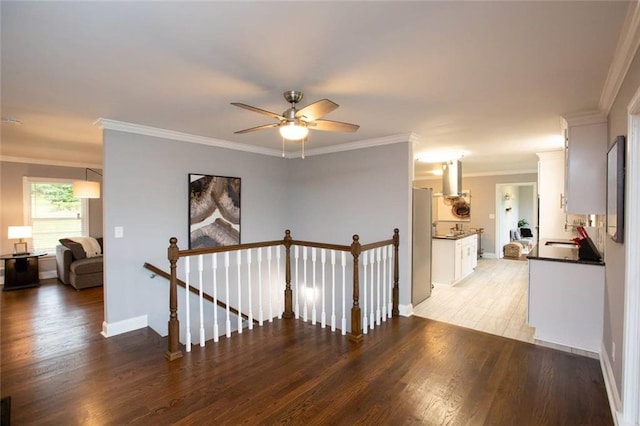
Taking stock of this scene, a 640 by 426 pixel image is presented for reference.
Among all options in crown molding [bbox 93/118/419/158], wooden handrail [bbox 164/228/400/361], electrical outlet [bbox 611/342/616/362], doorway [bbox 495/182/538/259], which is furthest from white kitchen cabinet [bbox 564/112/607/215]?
doorway [bbox 495/182/538/259]

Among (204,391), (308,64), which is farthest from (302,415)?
(308,64)

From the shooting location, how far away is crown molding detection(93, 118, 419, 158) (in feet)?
11.6

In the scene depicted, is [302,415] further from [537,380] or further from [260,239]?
[260,239]

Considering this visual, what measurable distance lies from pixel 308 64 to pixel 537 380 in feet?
10.3

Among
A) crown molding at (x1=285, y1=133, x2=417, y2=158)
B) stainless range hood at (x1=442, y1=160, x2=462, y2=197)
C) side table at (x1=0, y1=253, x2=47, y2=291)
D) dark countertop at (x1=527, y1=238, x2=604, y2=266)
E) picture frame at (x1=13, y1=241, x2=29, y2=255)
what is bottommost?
side table at (x1=0, y1=253, x2=47, y2=291)

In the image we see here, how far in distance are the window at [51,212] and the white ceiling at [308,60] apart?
3675 millimetres

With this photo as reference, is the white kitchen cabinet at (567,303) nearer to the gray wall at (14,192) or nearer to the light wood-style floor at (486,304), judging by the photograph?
the light wood-style floor at (486,304)

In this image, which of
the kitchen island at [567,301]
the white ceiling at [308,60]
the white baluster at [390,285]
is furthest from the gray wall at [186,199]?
the kitchen island at [567,301]

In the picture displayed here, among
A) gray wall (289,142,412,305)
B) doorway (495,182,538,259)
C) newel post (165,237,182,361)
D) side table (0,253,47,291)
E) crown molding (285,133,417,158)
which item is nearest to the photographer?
newel post (165,237,182,361)

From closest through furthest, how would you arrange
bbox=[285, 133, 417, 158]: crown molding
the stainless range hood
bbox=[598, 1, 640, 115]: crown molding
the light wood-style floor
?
bbox=[598, 1, 640, 115]: crown molding → the light wood-style floor → bbox=[285, 133, 417, 158]: crown molding → the stainless range hood

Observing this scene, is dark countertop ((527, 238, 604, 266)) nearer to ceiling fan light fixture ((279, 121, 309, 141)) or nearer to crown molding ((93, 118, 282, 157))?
ceiling fan light fixture ((279, 121, 309, 141))

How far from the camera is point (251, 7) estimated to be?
1.50 meters

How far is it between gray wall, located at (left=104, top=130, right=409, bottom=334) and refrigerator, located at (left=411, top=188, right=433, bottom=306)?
46cm

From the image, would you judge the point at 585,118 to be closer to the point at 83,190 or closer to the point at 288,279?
the point at 288,279
